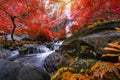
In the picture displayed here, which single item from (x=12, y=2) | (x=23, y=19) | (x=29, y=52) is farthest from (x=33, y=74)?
(x=23, y=19)

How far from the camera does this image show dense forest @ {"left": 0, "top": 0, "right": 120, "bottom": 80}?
9.52 feet

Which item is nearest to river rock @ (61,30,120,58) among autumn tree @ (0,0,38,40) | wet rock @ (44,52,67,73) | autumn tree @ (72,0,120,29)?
wet rock @ (44,52,67,73)

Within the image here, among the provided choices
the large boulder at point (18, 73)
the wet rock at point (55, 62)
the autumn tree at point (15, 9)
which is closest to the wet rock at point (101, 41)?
the wet rock at point (55, 62)

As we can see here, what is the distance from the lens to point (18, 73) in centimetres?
372

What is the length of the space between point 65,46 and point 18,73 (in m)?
1.27

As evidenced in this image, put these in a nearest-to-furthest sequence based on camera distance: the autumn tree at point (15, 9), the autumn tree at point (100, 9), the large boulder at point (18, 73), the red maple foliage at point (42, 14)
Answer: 1. the large boulder at point (18, 73)
2. the autumn tree at point (100, 9)
3. the red maple foliage at point (42, 14)
4. the autumn tree at point (15, 9)

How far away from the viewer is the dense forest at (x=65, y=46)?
2902mm

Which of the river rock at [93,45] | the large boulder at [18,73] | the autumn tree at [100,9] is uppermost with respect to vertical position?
the autumn tree at [100,9]

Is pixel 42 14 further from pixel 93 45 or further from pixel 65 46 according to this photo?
pixel 93 45

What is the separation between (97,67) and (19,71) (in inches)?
71.6

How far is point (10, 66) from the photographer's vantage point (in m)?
3.91

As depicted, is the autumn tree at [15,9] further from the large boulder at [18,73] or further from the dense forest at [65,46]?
the large boulder at [18,73]

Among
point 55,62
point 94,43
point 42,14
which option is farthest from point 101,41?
point 42,14

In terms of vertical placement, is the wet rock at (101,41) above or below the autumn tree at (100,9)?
below
